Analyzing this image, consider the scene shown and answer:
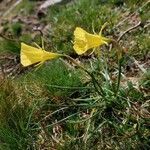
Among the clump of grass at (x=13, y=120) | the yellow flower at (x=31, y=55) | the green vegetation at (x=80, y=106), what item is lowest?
the green vegetation at (x=80, y=106)

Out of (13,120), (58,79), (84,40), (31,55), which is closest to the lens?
(84,40)

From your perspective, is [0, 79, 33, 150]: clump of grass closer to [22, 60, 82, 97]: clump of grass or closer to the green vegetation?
the green vegetation

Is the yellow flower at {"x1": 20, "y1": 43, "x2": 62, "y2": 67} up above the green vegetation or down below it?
above

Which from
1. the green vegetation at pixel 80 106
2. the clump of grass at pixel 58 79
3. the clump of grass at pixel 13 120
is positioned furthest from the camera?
the clump of grass at pixel 58 79

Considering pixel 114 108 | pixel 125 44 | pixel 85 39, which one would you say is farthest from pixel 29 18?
pixel 85 39

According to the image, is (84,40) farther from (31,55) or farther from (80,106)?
(80,106)

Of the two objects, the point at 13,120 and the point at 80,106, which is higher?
the point at 13,120

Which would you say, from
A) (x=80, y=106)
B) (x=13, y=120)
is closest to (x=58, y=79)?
(x=80, y=106)

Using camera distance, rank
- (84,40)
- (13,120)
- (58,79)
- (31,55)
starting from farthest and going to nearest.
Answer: (58,79) → (13,120) → (31,55) → (84,40)

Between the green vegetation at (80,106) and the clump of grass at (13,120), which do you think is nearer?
the green vegetation at (80,106)

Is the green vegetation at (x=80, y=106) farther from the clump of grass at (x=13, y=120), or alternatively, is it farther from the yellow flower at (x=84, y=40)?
the yellow flower at (x=84, y=40)

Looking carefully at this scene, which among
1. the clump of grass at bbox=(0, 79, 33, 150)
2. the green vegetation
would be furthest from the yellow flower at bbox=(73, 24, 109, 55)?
the clump of grass at bbox=(0, 79, 33, 150)

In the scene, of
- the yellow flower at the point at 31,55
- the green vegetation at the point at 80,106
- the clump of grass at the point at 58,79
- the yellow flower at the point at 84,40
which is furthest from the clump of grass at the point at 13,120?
the yellow flower at the point at 84,40
